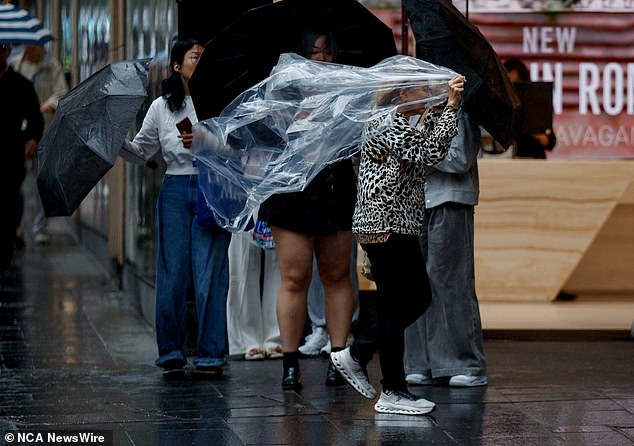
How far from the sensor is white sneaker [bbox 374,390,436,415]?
7113mm

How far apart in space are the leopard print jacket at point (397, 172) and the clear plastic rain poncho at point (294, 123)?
89mm

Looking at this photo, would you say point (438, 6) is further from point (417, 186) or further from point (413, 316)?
point (413, 316)

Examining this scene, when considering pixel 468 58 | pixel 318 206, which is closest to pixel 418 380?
pixel 318 206

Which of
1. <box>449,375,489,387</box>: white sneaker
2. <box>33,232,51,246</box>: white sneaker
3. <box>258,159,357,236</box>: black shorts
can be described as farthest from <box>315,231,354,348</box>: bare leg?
<box>33,232,51,246</box>: white sneaker

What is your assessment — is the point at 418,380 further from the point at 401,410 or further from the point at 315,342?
the point at 315,342

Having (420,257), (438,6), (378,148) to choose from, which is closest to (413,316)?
(420,257)

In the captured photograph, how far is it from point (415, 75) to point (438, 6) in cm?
58

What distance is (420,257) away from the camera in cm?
720

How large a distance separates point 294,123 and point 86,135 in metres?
1.25

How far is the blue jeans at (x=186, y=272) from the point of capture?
27.8 ft

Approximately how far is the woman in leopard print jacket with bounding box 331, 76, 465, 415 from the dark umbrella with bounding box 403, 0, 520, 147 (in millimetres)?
411

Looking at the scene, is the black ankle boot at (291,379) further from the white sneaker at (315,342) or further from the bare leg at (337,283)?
the white sneaker at (315,342)

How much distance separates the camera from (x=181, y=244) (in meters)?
8.54

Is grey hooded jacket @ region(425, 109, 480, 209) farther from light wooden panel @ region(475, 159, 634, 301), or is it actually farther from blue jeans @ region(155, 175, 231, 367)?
light wooden panel @ region(475, 159, 634, 301)
